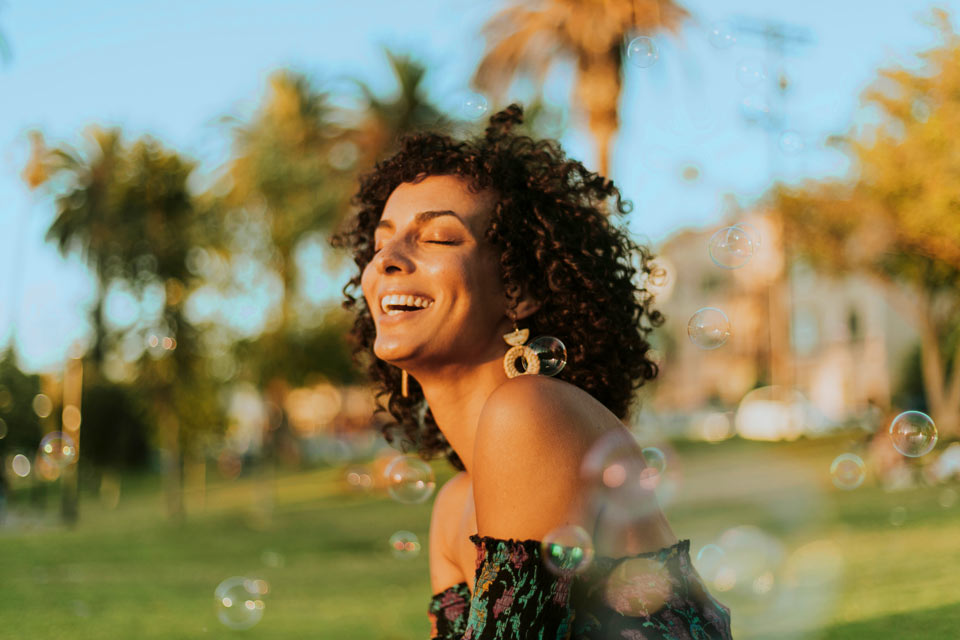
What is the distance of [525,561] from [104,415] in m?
39.9

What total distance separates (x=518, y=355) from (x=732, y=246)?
310 centimetres

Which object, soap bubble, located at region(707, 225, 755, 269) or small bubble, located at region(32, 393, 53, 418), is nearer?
soap bubble, located at region(707, 225, 755, 269)

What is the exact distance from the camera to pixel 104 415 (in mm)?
38906

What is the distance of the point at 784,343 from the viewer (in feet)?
143

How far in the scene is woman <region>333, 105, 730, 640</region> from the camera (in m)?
1.98

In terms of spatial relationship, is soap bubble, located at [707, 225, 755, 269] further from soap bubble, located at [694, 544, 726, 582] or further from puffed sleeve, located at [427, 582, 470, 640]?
puffed sleeve, located at [427, 582, 470, 640]

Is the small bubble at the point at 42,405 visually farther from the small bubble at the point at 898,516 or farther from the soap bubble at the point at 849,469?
the soap bubble at the point at 849,469

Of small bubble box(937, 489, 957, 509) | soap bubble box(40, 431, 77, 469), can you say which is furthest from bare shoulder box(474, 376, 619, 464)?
small bubble box(937, 489, 957, 509)

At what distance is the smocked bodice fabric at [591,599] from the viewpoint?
1.93 meters

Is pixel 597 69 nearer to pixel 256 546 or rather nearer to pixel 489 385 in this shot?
pixel 256 546

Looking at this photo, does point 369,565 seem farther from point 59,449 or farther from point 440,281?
point 440,281

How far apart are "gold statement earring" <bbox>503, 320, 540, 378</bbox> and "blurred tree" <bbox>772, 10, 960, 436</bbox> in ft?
26.2

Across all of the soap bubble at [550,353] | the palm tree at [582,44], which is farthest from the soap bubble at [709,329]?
the palm tree at [582,44]

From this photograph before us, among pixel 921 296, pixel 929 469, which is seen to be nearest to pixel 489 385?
pixel 929 469
